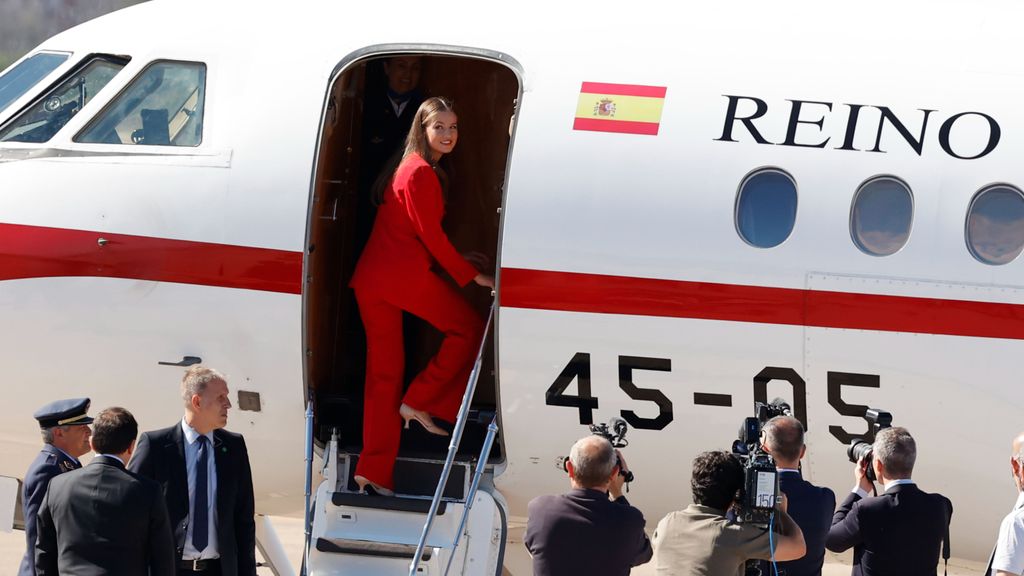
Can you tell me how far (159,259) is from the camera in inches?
299

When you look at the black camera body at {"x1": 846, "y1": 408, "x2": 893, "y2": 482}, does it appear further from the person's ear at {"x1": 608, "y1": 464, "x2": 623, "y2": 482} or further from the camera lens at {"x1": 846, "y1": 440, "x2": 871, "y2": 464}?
the person's ear at {"x1": 608, "y1": 464, "x2": 623, "y2": 482}

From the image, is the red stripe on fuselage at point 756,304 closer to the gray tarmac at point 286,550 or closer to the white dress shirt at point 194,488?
the white dress shirt at point 194,488

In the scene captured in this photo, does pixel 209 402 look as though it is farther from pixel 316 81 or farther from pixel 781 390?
pixel 781 390

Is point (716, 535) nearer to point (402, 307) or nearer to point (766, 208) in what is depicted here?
point (766, 208)

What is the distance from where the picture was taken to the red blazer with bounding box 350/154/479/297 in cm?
752

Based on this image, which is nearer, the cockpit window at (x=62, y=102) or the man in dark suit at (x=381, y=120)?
the cockpit window at (x=62, y=102)

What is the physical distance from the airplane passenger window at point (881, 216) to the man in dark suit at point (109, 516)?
3.86 m

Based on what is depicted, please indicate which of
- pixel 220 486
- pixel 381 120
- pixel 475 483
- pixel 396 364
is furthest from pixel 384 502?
pixel 381 120

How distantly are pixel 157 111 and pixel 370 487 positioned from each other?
2.59 metres

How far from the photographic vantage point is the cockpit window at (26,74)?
8.32 meters

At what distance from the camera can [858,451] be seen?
6.54 metres

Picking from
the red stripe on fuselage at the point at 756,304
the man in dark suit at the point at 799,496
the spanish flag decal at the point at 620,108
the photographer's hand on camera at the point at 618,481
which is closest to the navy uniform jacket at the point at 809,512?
the man in dark suit at the point at 799,496

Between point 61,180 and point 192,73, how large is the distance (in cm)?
100

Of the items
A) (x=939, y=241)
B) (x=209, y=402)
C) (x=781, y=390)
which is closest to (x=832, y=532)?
(x=781, y=390)
